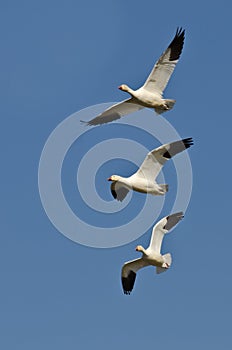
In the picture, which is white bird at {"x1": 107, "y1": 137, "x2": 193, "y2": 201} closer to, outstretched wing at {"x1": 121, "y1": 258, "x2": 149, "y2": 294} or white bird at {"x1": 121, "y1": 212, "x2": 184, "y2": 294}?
white bird at {"x1": 121, "y1": 212, "x2": 184, "y2": 294}

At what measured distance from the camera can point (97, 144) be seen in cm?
4450

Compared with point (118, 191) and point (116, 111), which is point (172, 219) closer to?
point (118, 191)

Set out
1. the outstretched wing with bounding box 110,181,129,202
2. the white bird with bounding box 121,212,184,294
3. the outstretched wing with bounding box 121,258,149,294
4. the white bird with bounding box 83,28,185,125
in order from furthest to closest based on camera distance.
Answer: the outstretched wing with bounding box 121,258,149,294, the outstretched wing with bounding box 110,181,129,202, the white bird with bounding box 121,212,184,294, the white bird with bounding box 83,28,185,125

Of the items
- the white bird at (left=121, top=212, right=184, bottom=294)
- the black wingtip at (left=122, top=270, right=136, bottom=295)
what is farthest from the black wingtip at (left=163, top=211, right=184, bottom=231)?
the black wingtip at (left=122, top=270, right=136, bottom=295)

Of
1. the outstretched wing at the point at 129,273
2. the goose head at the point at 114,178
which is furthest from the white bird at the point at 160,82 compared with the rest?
the outstretched wing at the point at 129,273

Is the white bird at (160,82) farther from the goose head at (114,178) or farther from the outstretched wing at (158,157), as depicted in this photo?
the goose head at (114,178)

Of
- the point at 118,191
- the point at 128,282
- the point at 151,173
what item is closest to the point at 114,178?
the point at 118,191

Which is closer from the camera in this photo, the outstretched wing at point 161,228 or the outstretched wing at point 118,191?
the outstretched wing at point 161,228

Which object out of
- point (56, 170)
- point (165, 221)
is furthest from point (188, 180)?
point (56, 170)

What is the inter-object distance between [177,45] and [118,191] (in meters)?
4.29

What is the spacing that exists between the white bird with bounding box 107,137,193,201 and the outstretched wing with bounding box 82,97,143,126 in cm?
131

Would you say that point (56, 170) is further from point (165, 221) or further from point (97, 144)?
point (165, 221)

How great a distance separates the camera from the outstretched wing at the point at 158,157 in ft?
127

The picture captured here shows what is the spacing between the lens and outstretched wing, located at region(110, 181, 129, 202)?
40.1 metres
